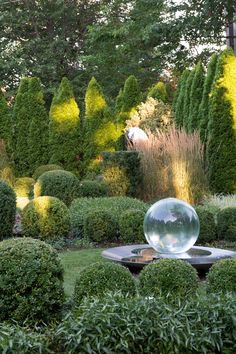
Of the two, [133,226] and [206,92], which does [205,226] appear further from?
[206,92]

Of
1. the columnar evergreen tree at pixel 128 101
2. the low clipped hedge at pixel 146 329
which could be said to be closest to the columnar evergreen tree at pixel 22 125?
the columnar evergreen tree at pixel 128 101

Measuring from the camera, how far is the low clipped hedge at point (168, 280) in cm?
450

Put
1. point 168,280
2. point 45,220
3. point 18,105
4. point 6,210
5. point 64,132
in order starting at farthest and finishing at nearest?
point 18,105 < point 64,132 < point 45,220 < point 6,210 < point 168,280

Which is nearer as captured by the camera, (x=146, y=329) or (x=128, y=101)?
(x=146, y=329)

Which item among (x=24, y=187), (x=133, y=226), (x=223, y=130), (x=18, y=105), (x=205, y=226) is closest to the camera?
(x=133, y=226)

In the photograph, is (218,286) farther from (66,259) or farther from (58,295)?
(66,259)

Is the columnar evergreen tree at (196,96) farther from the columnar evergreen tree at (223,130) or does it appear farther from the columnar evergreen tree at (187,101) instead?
the columnar evergreen tree at (223,130)

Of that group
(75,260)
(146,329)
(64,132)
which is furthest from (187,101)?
(146,329)

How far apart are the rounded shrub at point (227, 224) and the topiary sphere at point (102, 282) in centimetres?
395

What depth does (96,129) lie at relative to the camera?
52.7 ft

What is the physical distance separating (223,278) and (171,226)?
1.41 meters

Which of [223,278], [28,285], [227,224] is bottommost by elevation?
[223,278]

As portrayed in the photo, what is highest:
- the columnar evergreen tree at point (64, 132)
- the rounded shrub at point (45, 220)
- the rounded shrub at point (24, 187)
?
the columnar evergreen tree at point (64, 132)

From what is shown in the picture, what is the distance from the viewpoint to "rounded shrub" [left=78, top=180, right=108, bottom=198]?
428 inches
